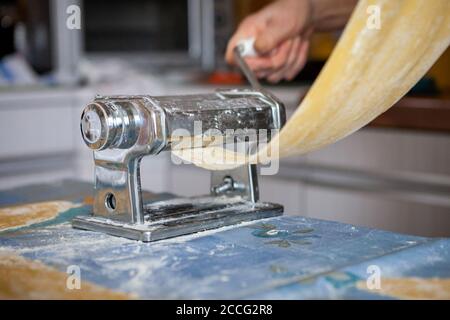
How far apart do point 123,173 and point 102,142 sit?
0.20 feet

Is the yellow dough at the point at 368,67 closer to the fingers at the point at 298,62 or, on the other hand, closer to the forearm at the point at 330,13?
the fingers at the point at 298,62

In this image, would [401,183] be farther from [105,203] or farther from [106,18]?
[105,203]

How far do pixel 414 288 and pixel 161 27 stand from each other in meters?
2.53

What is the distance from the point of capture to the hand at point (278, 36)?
129 cm

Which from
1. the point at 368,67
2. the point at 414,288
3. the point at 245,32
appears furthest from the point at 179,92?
the point at 414,288

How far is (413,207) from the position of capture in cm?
237

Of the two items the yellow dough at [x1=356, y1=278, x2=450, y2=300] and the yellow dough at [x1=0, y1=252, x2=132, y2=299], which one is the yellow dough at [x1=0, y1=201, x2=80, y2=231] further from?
the yellow dough at [x1=356, y1=278, x2=450, y2=300]

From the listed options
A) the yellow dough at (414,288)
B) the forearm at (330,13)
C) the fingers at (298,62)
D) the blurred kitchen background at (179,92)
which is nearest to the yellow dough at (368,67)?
the yellow dough at (414,288)

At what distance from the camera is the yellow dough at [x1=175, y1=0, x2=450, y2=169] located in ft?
2.78

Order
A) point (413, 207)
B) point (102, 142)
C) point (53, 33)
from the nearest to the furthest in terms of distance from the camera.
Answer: point (102, 142)
point (413, 207)
point (53, 33)

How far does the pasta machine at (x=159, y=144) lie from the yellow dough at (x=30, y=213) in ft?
0.30

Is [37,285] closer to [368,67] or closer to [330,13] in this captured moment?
[368,67]

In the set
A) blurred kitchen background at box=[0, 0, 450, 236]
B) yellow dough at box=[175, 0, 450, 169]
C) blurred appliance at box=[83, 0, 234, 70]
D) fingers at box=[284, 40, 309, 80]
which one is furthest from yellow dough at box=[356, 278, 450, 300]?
blurred appliance at box=[83, 0, 234, 70]

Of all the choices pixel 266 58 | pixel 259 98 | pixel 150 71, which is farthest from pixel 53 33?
pixel 259 98
